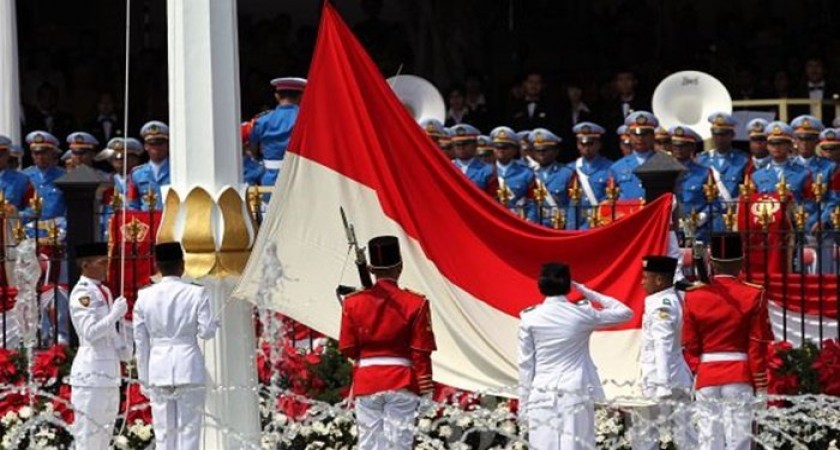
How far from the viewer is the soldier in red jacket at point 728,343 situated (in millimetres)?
16875

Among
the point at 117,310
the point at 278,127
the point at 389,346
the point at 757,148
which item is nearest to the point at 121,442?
the point at 117,310

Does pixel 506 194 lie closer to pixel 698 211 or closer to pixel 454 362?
pixel 698 211

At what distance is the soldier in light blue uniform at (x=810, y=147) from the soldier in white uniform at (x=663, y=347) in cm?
497

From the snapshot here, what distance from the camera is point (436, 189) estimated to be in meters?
18.0

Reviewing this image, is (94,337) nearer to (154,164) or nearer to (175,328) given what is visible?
(175,328)

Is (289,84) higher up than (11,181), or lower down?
higher up

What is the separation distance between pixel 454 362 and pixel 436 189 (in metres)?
1.19

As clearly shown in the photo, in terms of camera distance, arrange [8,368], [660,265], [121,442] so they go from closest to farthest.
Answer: [660,265] < [121,442] < [8,368]

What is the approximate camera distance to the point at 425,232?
17.9 metres

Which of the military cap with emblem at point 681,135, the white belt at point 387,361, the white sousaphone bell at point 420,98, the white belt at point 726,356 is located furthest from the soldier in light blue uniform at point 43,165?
the white belt at point 726,356

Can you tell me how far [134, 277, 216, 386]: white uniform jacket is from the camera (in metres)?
17.0

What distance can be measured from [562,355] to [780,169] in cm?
595

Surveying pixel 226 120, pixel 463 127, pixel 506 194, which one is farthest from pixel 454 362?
pixel 463 127

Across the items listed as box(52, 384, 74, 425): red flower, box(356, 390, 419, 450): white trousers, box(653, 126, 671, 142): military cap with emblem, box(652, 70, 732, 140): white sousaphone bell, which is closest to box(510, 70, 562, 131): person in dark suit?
box(652, 70, 732, 140): white sousaphone bell
